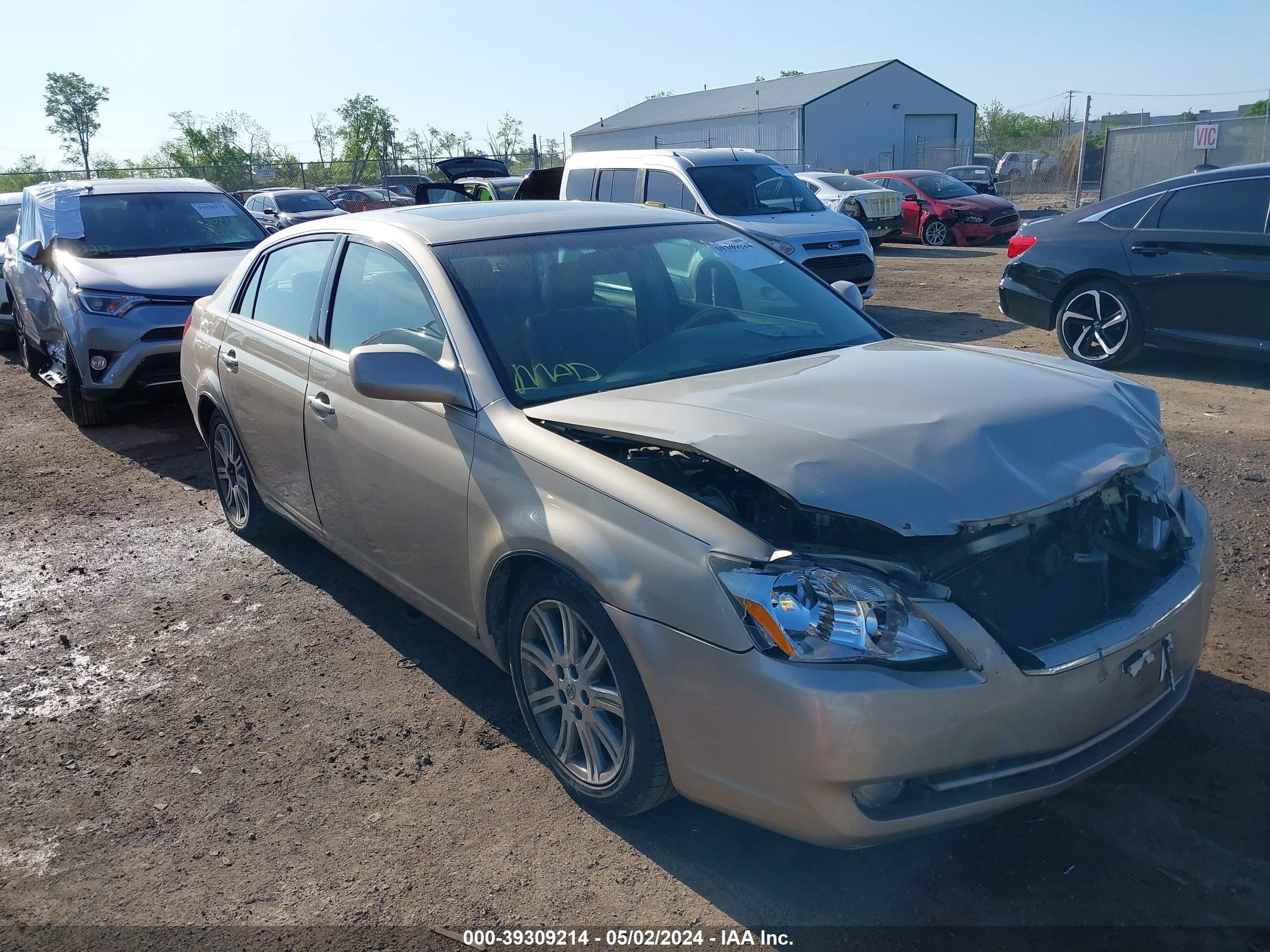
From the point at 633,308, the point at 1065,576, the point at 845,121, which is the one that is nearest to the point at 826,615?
the point at 1065,576

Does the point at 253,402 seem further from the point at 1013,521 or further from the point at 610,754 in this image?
the point at 1013,521

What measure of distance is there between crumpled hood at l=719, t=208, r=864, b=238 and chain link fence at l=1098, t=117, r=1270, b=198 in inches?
567

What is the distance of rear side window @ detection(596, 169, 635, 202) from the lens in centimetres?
1148

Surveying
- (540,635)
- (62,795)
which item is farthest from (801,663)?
(62,795)

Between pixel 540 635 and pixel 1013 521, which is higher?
pixel 1013 521

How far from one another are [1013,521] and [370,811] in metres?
2.09

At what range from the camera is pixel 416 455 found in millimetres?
3568

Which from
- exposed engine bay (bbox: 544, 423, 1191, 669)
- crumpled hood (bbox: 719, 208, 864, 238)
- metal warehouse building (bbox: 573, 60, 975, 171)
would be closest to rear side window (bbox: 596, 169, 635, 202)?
crumpled hood (bbox: 719, 208, 864, 238)

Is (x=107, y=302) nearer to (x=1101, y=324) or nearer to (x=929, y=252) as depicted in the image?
(x=1101, y=324)

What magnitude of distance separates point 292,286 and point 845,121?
4499 centimetres

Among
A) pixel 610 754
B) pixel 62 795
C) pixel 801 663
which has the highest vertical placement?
pixel 801 663

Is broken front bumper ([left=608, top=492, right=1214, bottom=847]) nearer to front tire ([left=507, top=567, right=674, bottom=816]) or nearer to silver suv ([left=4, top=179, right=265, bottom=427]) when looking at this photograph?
front tire ([left=507, top=567, right=674, bottom=816])

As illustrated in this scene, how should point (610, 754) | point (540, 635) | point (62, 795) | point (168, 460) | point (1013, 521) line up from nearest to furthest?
1. point (1013, 521)
2. point (610, 754)
3. point (540, 635)
4. point (62, 795)
5. point (168, 460)

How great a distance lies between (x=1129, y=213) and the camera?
812 cm
